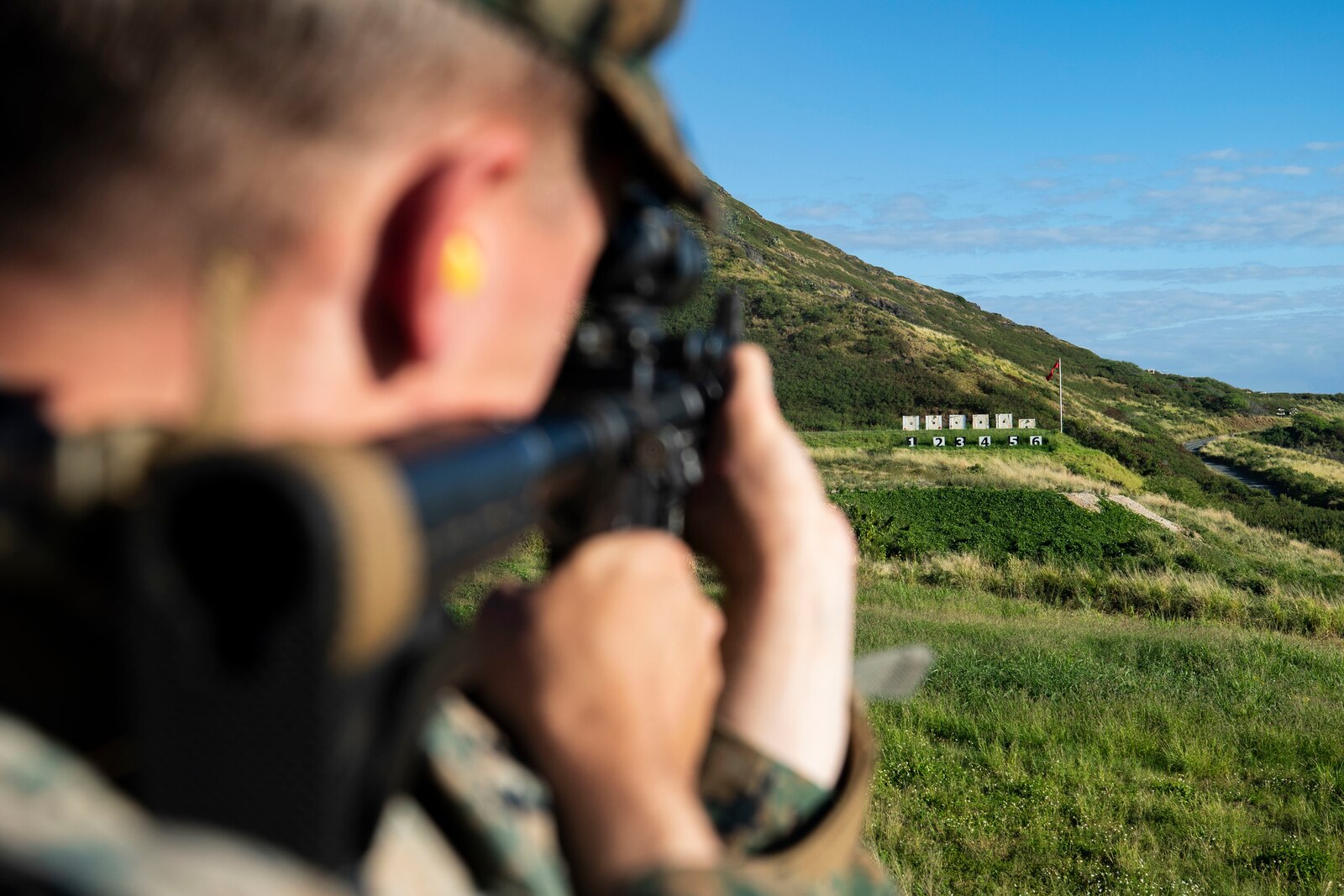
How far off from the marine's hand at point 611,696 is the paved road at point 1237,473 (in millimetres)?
69635

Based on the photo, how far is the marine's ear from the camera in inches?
44.3

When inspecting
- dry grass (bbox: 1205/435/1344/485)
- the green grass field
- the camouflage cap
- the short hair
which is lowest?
the green grass field

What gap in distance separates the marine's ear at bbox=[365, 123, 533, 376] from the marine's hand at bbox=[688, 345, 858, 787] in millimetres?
999

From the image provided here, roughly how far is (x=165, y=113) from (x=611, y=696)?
85 cm

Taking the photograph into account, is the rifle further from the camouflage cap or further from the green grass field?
the green grass field

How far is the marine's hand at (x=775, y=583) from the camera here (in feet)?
6.53

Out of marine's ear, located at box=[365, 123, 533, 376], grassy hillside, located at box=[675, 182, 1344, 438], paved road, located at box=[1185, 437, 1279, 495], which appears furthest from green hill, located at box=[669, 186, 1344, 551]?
marine's ear, located at box=[365, 123, 533, 376]

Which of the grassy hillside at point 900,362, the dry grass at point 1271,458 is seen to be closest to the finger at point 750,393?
the grassy hillside at point 900,362

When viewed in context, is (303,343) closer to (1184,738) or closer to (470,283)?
(470,283)

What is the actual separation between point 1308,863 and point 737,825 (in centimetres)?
728

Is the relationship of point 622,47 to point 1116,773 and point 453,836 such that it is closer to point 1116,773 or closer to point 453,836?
point 453,836

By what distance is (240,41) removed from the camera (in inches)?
40.4

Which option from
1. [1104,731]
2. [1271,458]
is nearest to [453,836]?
[1104,731]

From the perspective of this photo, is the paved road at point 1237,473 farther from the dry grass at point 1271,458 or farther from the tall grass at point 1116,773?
the tall grass at point 1116,773
